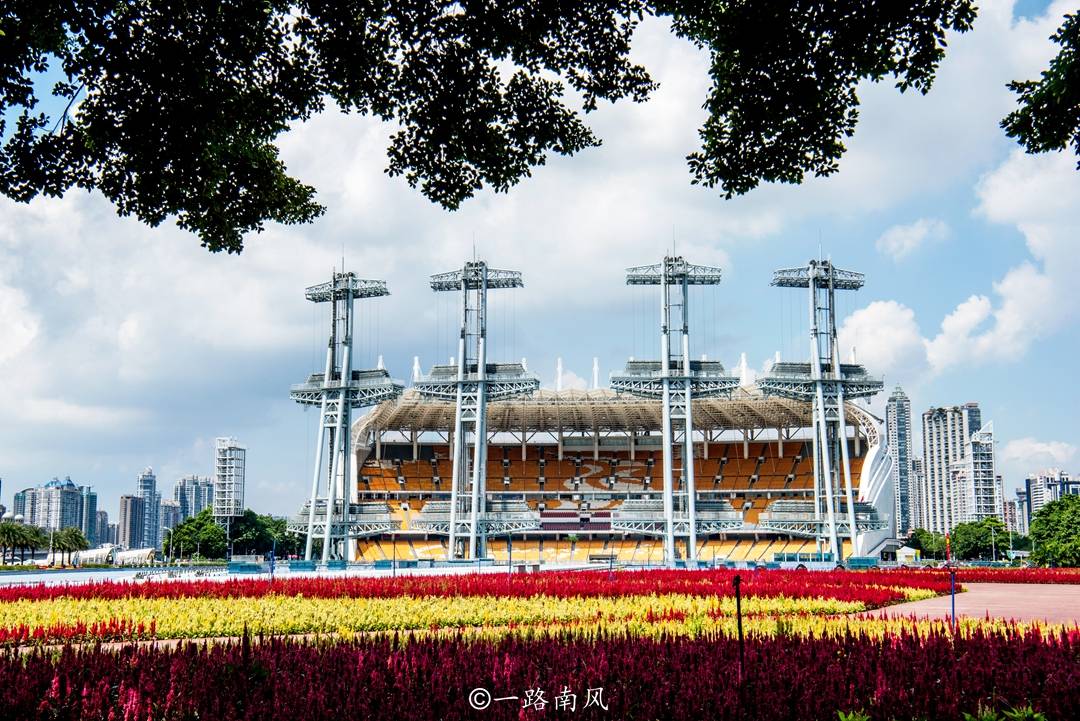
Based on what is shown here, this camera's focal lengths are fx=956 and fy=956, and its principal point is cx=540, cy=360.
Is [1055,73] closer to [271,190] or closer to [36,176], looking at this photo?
[271,190]

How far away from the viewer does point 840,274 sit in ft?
240

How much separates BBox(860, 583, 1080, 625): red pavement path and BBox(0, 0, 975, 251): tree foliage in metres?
12.2

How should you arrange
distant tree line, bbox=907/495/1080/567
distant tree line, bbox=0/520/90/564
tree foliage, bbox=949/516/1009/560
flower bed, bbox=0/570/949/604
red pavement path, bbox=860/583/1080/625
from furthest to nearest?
tree foliage, bbox=949/516/1009/560 → distant tree line, bbox=0/520/90/564 → distant tree line, bbox=907/495/1080/567 → flower bed, bbox=0/570/949/604 → red pavement path, bbox=860/583/1080/625

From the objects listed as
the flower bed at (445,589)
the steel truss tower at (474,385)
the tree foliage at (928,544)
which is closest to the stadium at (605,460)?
the steel truss tower at (474,385)

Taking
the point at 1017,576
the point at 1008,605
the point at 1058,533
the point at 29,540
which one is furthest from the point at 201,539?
the point at 1008,605

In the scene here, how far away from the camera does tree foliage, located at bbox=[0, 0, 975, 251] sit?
8.45 m

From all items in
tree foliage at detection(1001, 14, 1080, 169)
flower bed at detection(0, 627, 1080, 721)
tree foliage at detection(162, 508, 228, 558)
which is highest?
tree foliage at detection(1001, 14, 1080, 169)

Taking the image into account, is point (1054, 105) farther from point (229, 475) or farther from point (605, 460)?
point (229, 475)

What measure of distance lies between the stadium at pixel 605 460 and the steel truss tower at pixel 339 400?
154 millimetres

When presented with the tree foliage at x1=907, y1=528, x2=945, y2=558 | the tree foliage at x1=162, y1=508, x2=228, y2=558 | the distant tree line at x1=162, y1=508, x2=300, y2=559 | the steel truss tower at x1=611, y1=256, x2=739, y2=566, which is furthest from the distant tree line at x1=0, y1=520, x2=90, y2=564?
the tree foliage at x1=907, y1=528, x2=945, y2=558

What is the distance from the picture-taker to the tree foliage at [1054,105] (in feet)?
28.8

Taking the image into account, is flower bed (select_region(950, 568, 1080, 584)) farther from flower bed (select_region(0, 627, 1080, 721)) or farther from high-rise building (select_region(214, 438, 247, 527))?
high-rise building (select_region(214, 438, 247, 527))

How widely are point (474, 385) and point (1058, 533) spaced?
4179 cm

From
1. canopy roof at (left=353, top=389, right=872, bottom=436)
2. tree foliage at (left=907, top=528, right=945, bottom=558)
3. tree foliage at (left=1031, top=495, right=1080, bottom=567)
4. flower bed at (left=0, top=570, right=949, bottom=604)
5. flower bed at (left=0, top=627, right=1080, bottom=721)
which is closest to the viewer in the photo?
flower bed at (left=0, top=627, right=1080, bottom=721)
